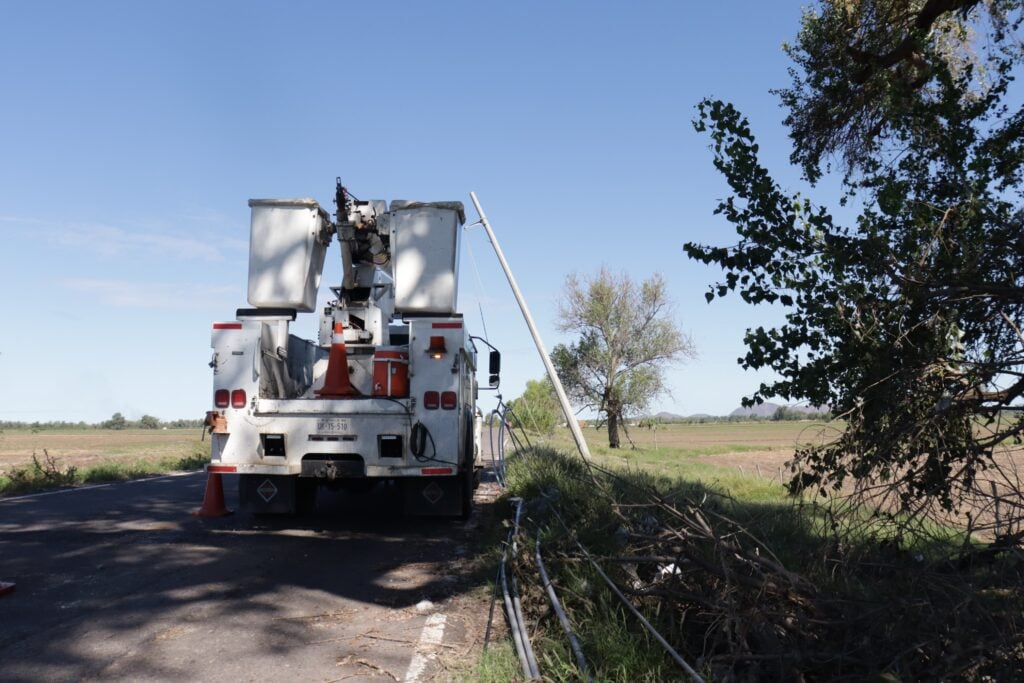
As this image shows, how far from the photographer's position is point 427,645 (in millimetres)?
4777

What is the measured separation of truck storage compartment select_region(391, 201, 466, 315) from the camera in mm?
9219

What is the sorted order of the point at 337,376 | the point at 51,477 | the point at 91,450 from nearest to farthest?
1. the point at 337,376
2. the point at 51,477
3. the point at 91,450

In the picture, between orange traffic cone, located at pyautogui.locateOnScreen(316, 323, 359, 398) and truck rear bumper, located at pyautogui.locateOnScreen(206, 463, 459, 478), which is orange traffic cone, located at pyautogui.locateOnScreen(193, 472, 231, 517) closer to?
truck rear bumper, located at pyautogui.locateOnScreen(206, 463, 459, 478)

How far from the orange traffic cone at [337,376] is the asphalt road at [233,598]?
1.59 m

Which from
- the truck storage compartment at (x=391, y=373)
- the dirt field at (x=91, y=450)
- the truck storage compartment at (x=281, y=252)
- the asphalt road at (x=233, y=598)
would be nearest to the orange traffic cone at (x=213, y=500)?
the asphalt road at (x=233, y=598)

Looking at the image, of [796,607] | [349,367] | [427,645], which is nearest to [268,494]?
[349,367]

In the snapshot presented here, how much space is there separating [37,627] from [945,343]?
6094mm

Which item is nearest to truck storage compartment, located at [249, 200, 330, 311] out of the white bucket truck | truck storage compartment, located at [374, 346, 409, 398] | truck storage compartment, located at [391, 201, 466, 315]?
the white bucket truck

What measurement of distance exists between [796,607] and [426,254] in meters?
6.42

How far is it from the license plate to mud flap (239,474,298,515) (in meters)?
0.93

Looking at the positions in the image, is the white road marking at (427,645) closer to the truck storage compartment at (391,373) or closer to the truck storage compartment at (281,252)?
the truck storage compartment at (391,373)

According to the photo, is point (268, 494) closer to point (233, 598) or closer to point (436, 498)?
point (436, 498)

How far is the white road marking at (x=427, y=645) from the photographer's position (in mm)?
4281

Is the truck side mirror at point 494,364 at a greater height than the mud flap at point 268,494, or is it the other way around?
the truck side mirror at point 494,364
